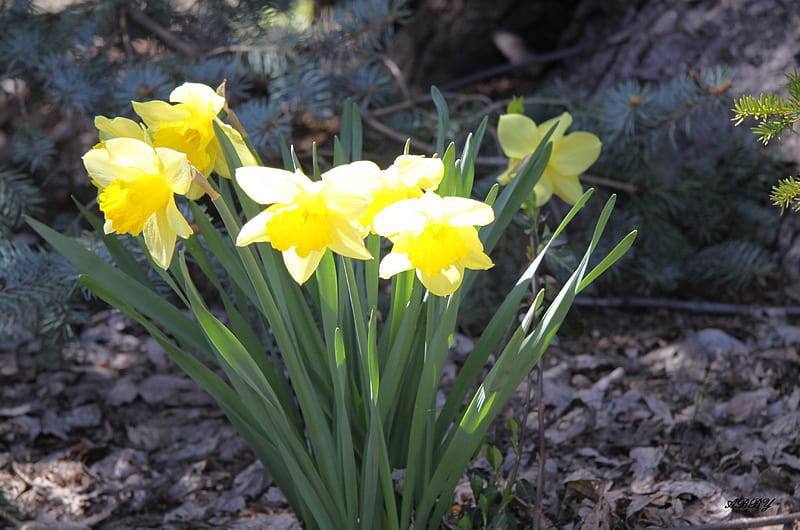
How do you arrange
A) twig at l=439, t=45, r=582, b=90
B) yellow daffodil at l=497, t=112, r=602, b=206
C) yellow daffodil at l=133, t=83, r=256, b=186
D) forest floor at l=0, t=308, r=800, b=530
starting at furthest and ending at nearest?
1. twig at l=439, t=45, r=582, b=90
2. forest floor at l=0, t=308, r=800, b=530
3. yellow daffodil at l=497, t=112, r=602, b=206
4. yellow daffodil at l=133, t=83, r=256, b=186

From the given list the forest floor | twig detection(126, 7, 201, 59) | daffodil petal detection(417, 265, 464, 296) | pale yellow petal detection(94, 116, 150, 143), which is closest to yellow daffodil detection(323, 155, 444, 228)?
daffodil petal detection(417, 265, 464, 296)

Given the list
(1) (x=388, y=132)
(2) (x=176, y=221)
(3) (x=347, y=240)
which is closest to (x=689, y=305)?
(1) (x=388, y=132)

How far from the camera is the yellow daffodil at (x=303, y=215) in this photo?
2.82 feet

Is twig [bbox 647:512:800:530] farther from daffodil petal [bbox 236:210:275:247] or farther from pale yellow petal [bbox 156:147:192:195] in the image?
pale yellow petal [bbox 156:147:192:195]

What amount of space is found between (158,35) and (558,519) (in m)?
1.74

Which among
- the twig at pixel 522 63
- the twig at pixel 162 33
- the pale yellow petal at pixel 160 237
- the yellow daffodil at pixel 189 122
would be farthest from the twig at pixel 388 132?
the pale yellow petal at pixel 160 237

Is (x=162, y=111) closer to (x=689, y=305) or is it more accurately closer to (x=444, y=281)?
(x=444, y=281)

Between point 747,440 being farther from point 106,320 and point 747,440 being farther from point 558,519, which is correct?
point 106,320

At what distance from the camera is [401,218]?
860mm

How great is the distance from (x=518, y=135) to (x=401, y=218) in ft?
1.61

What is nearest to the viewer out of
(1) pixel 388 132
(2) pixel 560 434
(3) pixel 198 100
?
(3) pixel 198 100

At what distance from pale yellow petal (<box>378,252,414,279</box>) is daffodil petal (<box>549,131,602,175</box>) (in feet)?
1.64

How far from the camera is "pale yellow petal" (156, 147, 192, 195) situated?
900mm

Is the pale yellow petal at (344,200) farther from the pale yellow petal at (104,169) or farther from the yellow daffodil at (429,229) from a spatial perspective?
the pale yellow petal at (104,169)
